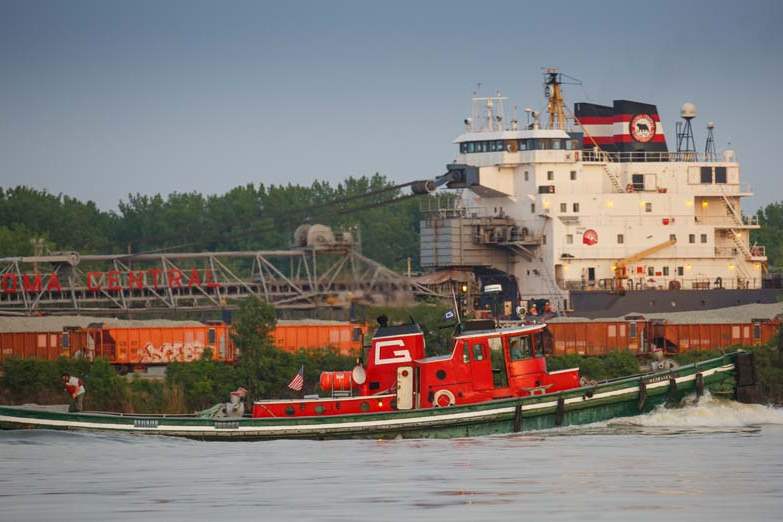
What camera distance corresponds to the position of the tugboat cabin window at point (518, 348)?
52.6 metres

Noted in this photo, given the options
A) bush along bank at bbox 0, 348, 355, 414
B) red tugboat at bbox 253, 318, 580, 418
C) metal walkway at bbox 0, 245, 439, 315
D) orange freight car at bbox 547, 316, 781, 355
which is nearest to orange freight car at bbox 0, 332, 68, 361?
bush along bank at bbox 0, 348, 355, 414

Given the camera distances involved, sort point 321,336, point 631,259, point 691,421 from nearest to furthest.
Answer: point 691,421, point 321,336, point 631,259

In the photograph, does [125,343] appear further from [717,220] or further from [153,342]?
[717,220]

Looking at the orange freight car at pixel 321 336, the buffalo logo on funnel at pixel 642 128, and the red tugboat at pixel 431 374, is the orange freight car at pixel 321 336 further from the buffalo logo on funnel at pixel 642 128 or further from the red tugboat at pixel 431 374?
the buffalo logo on funnel at pixel 642 128

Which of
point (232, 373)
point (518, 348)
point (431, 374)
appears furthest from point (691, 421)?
point (232, 373)

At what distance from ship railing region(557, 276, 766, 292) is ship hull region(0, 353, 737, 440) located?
40382 mm

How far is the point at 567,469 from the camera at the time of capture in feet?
145

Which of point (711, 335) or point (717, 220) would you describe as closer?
point (711, 335)

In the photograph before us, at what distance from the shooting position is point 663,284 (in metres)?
95.4

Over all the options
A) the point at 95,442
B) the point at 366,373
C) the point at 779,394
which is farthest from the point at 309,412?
the point at 779,394

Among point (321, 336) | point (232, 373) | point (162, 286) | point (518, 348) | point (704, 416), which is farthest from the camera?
point (162, 286)

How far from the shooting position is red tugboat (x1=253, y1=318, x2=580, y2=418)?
52.3 metres

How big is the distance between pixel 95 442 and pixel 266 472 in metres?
8.21

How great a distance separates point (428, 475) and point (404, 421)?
7.82m
